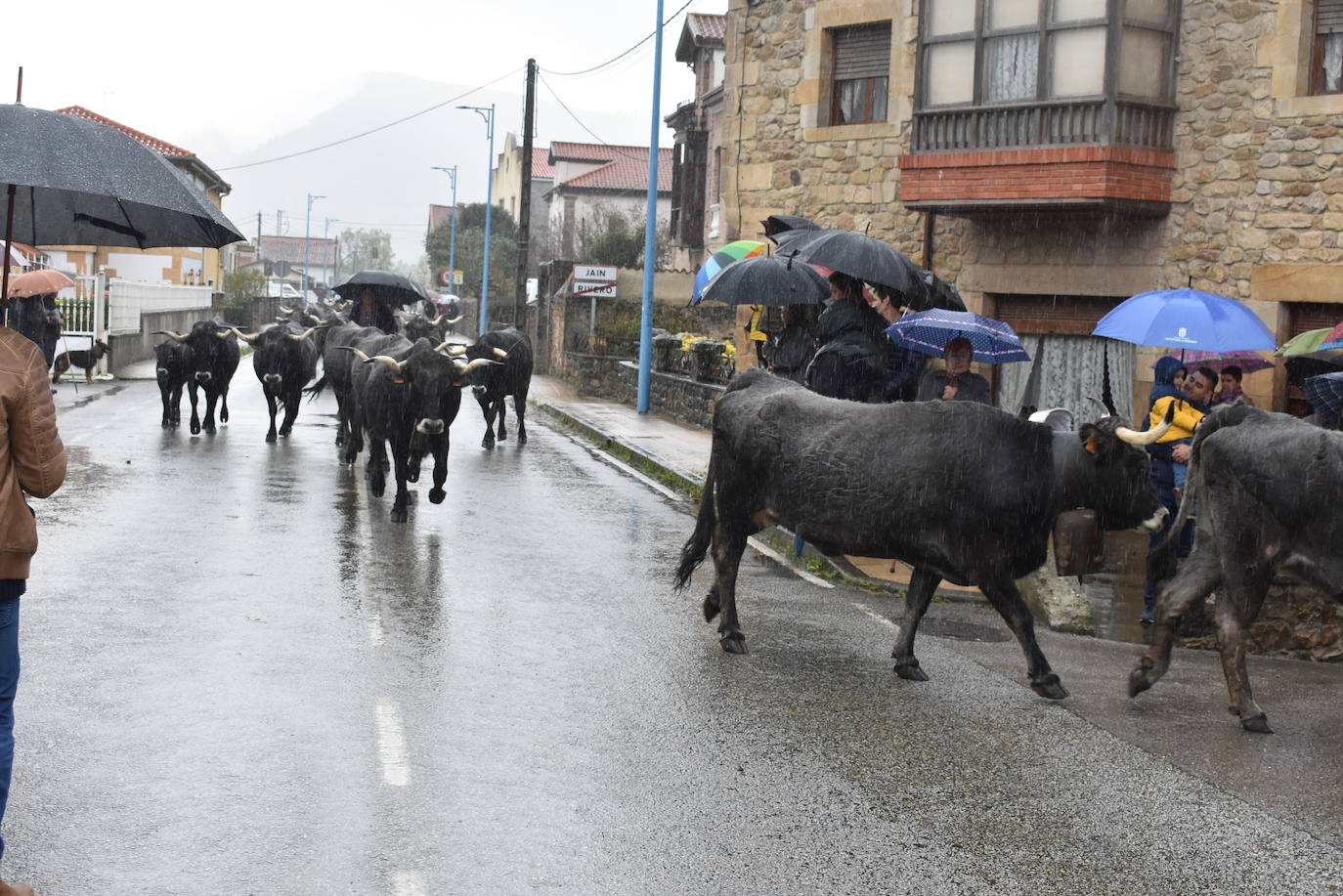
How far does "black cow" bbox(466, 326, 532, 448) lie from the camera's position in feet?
63.9

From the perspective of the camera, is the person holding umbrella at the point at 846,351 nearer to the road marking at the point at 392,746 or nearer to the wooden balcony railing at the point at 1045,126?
the road marking at the point at 392,746

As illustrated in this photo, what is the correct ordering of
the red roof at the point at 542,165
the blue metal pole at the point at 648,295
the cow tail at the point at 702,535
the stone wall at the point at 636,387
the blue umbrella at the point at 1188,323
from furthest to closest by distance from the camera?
the red roof at the point at 542,165 < the blue metal pole at the point at 648,295 < the stone wall at the point at 636,387 < the blue umbrella at the point at 1188,323 < the cow tail at the point at 702,535

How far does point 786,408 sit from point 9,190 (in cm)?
427

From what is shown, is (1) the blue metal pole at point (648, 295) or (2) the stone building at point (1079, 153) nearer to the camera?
(2) the stone building at point (1079, 153)

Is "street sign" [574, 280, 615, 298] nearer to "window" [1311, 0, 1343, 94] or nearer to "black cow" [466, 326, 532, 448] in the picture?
"black cow" [466, 326, 532, 448]

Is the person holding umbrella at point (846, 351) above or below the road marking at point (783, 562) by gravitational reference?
above

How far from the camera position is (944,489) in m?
7.79

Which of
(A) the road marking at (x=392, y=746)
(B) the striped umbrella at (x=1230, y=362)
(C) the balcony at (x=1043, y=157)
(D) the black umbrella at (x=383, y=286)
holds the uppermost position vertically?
(C) the balcony at (x=1043, y=157)

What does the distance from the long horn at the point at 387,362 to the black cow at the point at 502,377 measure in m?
4.64

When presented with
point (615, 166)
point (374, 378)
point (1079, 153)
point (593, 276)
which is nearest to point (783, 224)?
point (374, 378)

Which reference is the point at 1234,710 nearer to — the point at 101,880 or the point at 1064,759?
the point at 1064,759

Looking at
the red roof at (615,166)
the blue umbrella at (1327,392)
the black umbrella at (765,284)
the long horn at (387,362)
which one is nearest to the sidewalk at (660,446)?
the black umbrella at (765,284)

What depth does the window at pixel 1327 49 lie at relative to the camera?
611 inches

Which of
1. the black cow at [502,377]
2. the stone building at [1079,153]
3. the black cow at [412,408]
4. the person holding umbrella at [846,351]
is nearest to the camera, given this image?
the person holding umbrella at [846,351]
